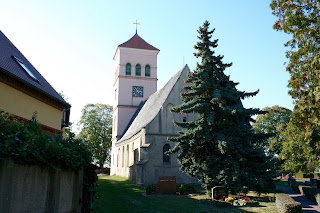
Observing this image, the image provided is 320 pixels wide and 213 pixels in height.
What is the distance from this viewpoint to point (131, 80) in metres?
42.2

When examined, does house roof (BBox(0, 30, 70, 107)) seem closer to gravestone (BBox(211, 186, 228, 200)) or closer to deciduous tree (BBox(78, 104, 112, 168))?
gravestone (BBox(211, 186, 228, 200))

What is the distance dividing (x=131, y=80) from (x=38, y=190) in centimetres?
3502

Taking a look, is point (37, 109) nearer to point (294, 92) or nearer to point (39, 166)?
point (39, 166)

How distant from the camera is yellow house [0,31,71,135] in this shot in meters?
13.0

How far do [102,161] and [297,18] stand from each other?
48.5m

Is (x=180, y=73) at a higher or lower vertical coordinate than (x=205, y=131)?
higher

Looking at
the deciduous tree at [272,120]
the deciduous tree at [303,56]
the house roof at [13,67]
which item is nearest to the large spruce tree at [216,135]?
the deciduous tree at [303,56]

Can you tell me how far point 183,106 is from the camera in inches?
709

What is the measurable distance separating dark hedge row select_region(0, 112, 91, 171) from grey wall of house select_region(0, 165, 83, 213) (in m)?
0.23

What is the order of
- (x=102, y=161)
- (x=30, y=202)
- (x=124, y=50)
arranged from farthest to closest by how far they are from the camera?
(x=102, y=161), (x=124, y=50), (x=30, y=202)

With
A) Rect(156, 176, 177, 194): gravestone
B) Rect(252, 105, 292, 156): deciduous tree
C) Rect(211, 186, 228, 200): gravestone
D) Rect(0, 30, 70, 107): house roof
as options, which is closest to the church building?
Rect(156, 176, 177, 194): gravestone

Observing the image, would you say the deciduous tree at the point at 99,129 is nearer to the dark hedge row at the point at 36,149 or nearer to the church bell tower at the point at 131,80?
the church bell tower at the point at 131,80

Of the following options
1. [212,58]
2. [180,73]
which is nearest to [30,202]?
[212,58]

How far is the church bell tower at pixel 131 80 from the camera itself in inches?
1644
